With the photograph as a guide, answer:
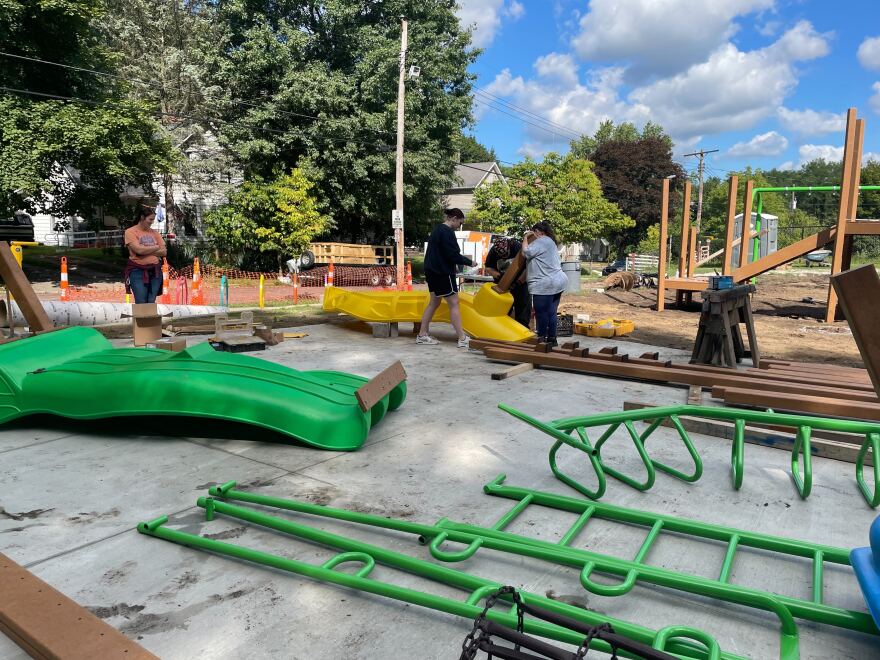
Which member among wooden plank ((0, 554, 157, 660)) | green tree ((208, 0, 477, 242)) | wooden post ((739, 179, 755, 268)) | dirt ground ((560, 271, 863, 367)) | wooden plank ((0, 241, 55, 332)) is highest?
green tree ((208, 0, 477, 242))

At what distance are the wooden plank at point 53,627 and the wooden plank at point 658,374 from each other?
493cm

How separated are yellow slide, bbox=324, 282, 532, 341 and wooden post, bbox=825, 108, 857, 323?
786cm

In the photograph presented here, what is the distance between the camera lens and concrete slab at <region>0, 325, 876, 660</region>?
83.8 inches

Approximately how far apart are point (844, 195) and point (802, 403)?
33.0 feet

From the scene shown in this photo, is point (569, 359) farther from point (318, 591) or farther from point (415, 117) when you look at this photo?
point (415, 117)

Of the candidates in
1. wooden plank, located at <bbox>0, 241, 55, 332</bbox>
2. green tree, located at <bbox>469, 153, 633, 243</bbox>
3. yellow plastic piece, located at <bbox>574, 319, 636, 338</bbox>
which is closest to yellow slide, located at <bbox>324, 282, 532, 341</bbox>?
yellow plastic piece, located at <bbox>574, 319, 636, 338</bbox>

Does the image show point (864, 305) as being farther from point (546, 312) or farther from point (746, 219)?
point (746, 219)

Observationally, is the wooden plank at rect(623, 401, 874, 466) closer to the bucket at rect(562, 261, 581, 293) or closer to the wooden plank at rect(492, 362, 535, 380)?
the wooden plank at rect(492, 362, 535, 380)

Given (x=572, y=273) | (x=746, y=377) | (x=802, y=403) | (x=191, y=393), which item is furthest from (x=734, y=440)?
(x=572, y=273)

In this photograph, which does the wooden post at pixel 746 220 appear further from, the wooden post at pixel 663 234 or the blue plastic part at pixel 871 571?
the blue plastic part at pixel 871 571

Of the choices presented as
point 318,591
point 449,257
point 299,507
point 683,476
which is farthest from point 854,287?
point 449,257

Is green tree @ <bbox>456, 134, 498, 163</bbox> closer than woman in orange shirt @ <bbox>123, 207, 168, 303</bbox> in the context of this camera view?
No

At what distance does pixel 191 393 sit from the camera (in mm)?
4012

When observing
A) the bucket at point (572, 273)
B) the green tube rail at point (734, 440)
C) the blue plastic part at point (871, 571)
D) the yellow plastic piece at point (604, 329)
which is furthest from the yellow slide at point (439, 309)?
the bucket at point (572, 273)
